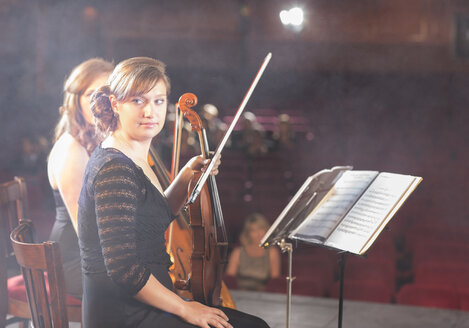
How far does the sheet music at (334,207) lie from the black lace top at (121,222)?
494 millimetres

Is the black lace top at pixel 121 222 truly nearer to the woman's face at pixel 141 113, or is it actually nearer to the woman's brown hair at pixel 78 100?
the woman's face at pixel 141 113

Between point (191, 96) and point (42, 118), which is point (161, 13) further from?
point (191, 96)

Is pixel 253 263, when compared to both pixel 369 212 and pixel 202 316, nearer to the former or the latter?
pixel 369 212

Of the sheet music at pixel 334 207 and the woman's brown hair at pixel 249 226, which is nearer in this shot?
the sheet music at pixel 334 207

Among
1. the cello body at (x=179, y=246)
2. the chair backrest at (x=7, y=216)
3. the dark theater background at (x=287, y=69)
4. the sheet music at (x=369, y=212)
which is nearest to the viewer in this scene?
the sheet music at (x=369, y=212)

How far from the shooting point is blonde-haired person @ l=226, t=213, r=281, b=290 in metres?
3.26

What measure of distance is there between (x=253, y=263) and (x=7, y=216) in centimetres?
168

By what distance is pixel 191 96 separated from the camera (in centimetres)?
140

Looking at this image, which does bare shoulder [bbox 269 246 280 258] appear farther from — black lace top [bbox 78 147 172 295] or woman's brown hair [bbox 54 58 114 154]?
black lace top [bbox 78 147 172 295]

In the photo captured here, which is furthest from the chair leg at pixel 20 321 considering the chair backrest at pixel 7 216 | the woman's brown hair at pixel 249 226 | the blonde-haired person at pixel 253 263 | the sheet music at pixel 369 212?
the woman's brown hair at pixel 249 226

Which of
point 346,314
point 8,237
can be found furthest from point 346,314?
point 8,237

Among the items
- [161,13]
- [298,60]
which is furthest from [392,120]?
[161,13]

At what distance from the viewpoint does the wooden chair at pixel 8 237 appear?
1.74 metres

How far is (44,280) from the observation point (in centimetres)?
134
